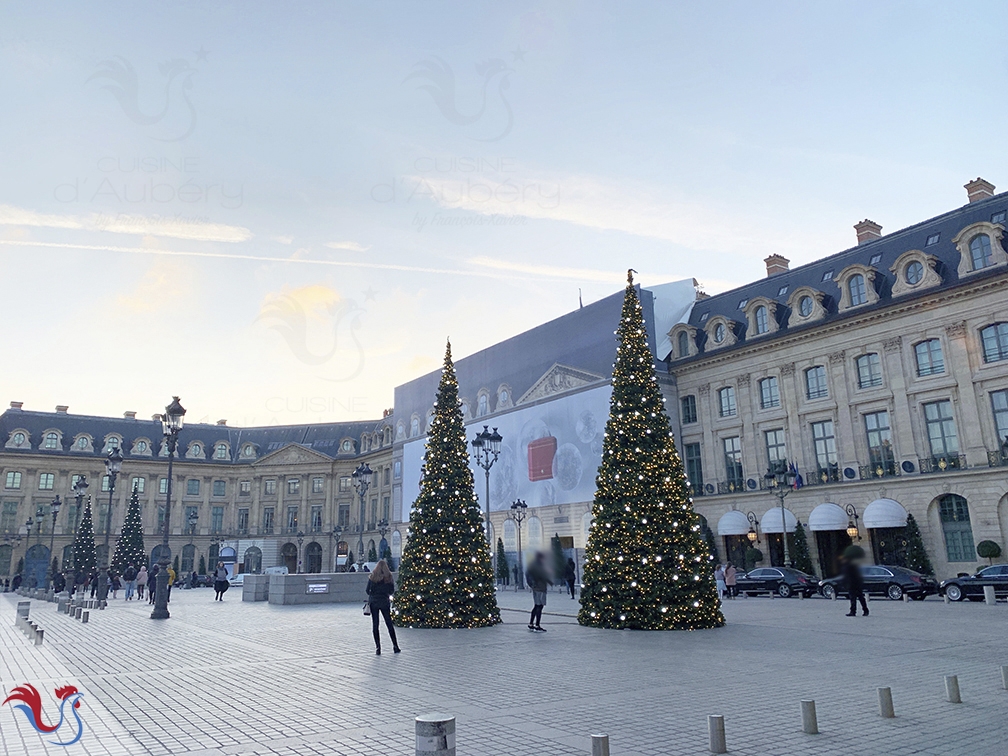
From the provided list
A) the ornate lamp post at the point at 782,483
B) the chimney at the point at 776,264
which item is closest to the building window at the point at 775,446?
the ornate lamp post at the point at 782,483

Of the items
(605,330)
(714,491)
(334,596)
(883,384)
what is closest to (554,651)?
(334,596)

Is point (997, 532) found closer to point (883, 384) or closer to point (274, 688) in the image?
point (883, 384)

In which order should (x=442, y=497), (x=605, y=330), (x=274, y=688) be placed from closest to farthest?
(x=274, y=688) < (x=442, y=497) < (x=605, y=330)

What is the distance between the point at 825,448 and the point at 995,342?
32.6 feet

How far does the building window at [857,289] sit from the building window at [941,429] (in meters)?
6.75

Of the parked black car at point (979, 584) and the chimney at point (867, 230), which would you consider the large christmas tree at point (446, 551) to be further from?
the chimney at point (867, 230)

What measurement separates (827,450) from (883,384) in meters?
4.73

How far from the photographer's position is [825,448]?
137 feet

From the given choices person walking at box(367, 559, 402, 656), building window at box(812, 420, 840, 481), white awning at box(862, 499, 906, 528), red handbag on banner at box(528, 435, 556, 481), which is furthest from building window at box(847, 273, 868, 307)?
person walking at box(367, 559, 402, 656)

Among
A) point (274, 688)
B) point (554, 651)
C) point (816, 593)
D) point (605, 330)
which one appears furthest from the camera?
point (605, 330)

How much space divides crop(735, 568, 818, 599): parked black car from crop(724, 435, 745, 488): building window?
34.4 ft

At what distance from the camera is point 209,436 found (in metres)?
91.7

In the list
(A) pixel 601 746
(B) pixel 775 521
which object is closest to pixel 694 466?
(B) pixel 775 521

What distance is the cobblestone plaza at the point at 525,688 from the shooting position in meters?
7.63
